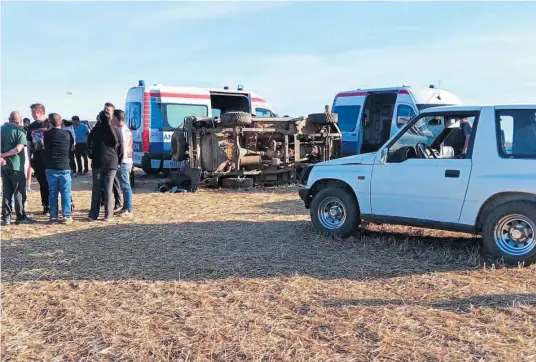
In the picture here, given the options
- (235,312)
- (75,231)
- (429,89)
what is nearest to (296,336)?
(235,312)

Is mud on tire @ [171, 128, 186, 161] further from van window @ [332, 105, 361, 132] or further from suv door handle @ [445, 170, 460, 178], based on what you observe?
suv door handle @ [445, 170, 460, 178]

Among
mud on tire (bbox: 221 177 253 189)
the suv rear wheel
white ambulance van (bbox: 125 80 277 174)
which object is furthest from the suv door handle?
white ambulance van (bbox: 125 80 277 174)

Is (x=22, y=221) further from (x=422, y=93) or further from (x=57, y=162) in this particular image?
(x=422, y=93)

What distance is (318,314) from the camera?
12.8 ft

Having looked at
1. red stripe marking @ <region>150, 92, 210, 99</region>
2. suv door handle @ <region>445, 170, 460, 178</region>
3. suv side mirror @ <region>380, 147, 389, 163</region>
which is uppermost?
red stripe marking @ <region>150, 92, 210, 99</region>

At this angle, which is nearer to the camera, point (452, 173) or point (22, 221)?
point (452, 173)

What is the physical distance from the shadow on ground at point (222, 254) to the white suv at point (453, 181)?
387mm

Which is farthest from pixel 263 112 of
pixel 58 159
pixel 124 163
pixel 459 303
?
pixel 459 303

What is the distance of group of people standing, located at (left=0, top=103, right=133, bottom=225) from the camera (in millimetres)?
7203

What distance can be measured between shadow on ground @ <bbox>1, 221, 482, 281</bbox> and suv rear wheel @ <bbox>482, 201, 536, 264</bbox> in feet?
0.99

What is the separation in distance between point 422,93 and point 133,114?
8005 mm

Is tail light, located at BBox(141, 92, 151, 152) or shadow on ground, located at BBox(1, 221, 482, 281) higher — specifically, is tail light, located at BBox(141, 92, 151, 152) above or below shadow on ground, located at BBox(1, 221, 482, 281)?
above

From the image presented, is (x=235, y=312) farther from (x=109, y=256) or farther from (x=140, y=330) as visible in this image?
(x=109, y=256)

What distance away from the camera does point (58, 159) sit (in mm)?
7266
